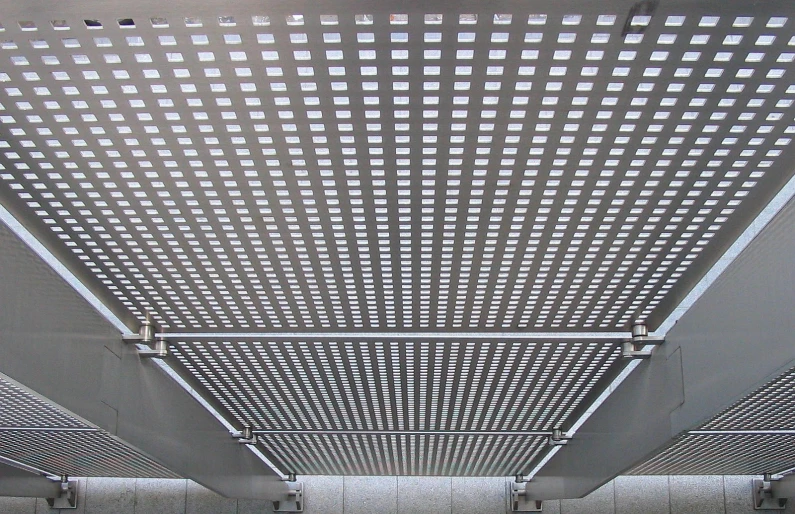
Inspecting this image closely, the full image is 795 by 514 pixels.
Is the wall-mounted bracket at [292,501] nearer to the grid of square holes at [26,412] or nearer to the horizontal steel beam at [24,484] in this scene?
the horizontal steel beam at [24,484]

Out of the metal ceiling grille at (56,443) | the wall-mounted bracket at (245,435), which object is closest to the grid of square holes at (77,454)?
the metal ceiling grille at (56,443)

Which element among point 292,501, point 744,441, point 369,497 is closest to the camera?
point 744,441

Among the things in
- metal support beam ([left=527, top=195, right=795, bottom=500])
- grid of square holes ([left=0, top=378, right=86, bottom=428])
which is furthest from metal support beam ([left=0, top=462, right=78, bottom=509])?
metal support beam ([left=527, top=195, right=795, bottom=500])

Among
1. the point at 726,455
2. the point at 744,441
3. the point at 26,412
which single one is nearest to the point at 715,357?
the point at 744,441

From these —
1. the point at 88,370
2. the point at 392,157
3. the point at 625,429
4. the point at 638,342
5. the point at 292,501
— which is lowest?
the point at 292,501

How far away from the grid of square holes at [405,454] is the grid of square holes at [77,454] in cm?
209

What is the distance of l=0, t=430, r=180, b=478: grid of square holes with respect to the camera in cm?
921

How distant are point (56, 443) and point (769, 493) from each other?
14.4 m

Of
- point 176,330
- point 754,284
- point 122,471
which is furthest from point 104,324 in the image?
point 122,471

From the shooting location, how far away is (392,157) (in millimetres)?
4477

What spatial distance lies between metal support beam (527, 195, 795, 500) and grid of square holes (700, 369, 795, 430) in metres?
0.19

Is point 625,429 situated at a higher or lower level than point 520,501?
higher

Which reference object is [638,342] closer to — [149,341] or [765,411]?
[765,411]

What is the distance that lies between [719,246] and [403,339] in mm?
2846
